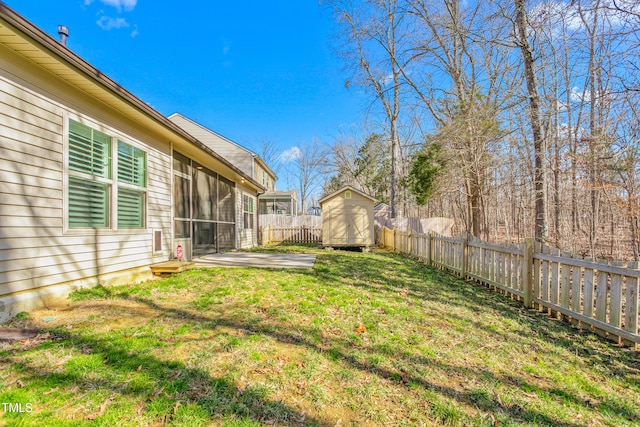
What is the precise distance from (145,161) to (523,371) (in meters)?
6.48

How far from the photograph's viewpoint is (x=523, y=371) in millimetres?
2551

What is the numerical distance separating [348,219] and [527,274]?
867 centimetres

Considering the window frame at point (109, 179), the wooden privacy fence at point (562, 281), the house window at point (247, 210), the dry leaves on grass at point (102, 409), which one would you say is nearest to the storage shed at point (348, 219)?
the house window at point (247, 210)

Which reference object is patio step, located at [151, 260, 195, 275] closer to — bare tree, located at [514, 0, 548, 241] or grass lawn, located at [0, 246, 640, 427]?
grass lawn, located at [0, 246, 640, 427]

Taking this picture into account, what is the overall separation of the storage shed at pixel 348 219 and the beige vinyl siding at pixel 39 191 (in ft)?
29.7

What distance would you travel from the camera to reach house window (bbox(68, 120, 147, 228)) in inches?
161

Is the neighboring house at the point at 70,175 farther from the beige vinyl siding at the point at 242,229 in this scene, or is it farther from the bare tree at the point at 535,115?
the bare tree at the point at 535,115

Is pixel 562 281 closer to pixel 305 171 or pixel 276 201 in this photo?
pixel 276 201

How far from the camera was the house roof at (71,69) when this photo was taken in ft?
9.43

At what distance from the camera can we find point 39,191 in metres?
3.52

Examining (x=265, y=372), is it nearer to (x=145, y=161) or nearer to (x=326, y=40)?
(x=145, y=161)

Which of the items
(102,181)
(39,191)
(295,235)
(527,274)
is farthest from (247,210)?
(527,274)

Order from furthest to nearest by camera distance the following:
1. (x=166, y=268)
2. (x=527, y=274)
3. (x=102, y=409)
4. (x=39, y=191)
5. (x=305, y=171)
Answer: (x=305, y=171) → (x=166, y=268) → (x=527, y=274) → (x=39, y=191) → (x=102, y=409)

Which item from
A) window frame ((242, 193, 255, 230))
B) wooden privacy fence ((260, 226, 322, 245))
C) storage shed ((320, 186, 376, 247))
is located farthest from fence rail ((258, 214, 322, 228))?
storage shed ((320, 186, 376, 247))
